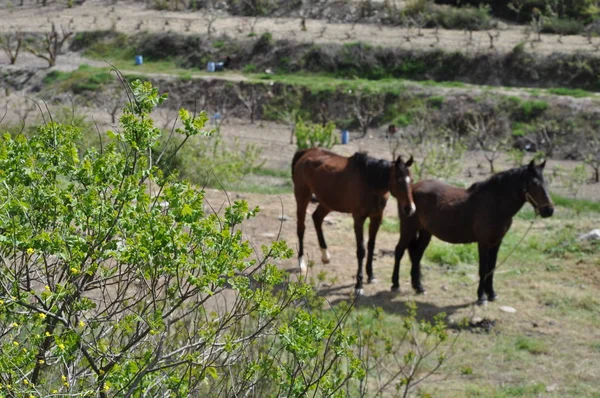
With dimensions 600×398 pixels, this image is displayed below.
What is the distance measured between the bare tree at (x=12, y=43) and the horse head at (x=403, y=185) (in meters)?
39.0

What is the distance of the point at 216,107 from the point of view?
42500 mm

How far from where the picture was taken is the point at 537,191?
12.2 m

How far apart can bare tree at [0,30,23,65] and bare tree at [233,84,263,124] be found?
1314 centimetres

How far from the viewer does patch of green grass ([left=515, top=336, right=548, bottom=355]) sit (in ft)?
36.7

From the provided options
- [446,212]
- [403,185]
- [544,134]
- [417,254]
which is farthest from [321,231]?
[544,134]

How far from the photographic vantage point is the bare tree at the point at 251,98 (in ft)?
136

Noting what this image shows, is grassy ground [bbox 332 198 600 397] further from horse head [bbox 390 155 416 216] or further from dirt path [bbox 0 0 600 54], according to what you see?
dirt path [bbox 0 0 600 54]

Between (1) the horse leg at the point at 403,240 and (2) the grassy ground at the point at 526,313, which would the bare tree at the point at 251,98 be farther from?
(1) the horse leg at the point at 403,240

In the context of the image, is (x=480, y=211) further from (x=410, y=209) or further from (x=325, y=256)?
(x=325, y=256)

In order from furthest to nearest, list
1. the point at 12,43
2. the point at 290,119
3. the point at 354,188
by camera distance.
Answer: the point at 12,43, the point at 290,119, the point at 354,188

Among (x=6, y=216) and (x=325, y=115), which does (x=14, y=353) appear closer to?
(x=6, y=216)

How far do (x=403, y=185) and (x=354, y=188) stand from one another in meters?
1.01

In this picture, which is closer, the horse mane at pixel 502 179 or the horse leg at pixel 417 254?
the horse mane at pixel 502 179

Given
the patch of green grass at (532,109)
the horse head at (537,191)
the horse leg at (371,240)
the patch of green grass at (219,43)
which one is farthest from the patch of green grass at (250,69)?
the horse head at (537,191)
